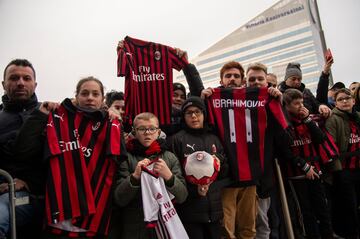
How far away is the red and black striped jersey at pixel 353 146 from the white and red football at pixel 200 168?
2369 millimetres

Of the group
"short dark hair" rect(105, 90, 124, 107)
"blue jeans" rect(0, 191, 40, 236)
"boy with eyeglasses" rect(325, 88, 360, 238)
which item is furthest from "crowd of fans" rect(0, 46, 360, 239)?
"short dark hair" rect(105, 90, 124, 107)

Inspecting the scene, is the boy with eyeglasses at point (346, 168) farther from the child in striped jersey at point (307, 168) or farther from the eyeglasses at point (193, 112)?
the eyeglasses at point (193, 112)

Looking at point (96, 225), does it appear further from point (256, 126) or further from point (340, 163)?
point (340, 163)

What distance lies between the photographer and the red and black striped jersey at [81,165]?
7.11ft

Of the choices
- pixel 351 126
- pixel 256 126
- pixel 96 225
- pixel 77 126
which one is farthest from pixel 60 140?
pixel 351 126

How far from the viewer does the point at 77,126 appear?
2385mm

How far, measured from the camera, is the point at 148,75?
3488 mm

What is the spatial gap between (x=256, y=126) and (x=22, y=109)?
2308 millimetres

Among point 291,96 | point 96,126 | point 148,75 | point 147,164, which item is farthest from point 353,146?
point 96,126

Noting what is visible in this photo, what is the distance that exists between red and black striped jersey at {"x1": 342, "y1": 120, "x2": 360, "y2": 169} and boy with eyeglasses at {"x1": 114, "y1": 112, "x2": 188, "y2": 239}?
2.60 m

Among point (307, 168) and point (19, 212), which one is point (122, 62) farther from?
point (307, 168)

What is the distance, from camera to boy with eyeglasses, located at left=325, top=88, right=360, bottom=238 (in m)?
3.64

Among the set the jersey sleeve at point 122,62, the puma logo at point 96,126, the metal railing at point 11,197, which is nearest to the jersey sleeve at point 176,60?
the jersey sleeve at point 122,62

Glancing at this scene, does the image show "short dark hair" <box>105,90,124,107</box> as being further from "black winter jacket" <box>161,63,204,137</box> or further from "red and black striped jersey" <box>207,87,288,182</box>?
"red and black striped jersey" <box>207,87,288,182</box>
